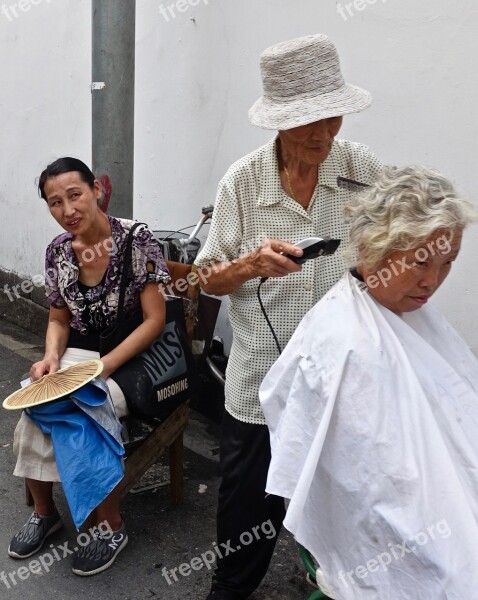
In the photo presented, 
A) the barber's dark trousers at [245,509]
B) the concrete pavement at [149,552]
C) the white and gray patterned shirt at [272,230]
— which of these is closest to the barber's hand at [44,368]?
the concrete pavement at [149,552]

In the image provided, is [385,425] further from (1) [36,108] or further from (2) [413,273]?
(1) [36,108]

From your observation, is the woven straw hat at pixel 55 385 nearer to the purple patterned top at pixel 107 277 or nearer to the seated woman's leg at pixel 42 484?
the seated woman's leg at pixel 42 484

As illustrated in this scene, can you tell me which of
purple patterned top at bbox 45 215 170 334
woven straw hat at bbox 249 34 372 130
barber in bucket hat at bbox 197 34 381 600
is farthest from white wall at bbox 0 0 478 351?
purple patterned top at bbox 45 215 170 334

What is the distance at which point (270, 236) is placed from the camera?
2273mm

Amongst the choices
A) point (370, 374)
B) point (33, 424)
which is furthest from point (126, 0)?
point (370, 374)

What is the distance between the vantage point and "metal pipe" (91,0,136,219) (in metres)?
3.73

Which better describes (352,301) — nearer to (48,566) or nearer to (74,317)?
(74,317)

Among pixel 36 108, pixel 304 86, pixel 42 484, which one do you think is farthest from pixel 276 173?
pixel 36 108

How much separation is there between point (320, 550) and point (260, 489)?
24.3 inches

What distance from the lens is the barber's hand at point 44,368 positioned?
117 inches

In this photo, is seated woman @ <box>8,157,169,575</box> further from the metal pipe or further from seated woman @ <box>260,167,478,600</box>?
seated woman @ <box>260,167,478,600</box>

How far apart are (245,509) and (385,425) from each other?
2.95 feet

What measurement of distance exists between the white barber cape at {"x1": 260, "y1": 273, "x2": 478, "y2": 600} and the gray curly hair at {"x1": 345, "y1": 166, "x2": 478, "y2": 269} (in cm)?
19

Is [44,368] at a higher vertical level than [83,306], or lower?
lower
